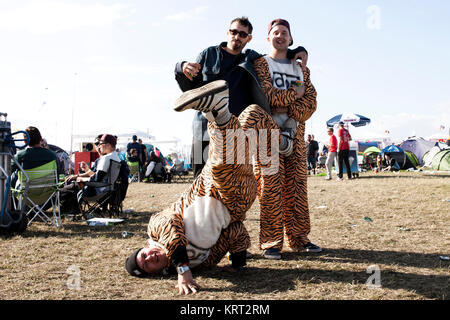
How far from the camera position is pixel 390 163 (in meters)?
17.7

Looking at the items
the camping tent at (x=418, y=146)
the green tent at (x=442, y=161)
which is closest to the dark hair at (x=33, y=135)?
the green tent at (x=442, y=161)

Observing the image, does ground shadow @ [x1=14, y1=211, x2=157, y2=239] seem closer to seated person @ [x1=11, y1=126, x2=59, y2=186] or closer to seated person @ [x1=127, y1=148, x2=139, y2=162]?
seated person @ [x1=11, y1=126, x2=59, y2=186]

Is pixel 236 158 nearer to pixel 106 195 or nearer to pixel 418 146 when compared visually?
pixel 106 195

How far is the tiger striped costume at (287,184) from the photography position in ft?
11.1

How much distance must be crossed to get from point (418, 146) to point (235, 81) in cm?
2476

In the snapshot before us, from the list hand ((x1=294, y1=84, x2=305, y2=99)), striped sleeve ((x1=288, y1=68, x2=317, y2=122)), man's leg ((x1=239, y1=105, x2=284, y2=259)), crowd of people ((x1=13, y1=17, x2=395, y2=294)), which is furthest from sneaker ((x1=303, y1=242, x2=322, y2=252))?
hand ((x1=294, y1=84, x2=305, y2=99))

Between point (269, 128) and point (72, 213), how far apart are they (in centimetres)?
492

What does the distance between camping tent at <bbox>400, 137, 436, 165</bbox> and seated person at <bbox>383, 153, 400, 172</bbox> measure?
6.83m

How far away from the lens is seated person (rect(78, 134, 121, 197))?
605cm

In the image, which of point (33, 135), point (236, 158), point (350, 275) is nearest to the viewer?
point (236, 158)

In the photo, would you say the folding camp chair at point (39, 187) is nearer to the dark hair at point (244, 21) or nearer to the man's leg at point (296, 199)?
the man's leg at point (296, 199)

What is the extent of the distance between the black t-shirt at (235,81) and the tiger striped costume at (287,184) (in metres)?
0.19

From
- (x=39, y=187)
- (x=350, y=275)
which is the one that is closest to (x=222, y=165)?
(x=350, y=275)

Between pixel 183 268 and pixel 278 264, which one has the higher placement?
pixel 183 268
